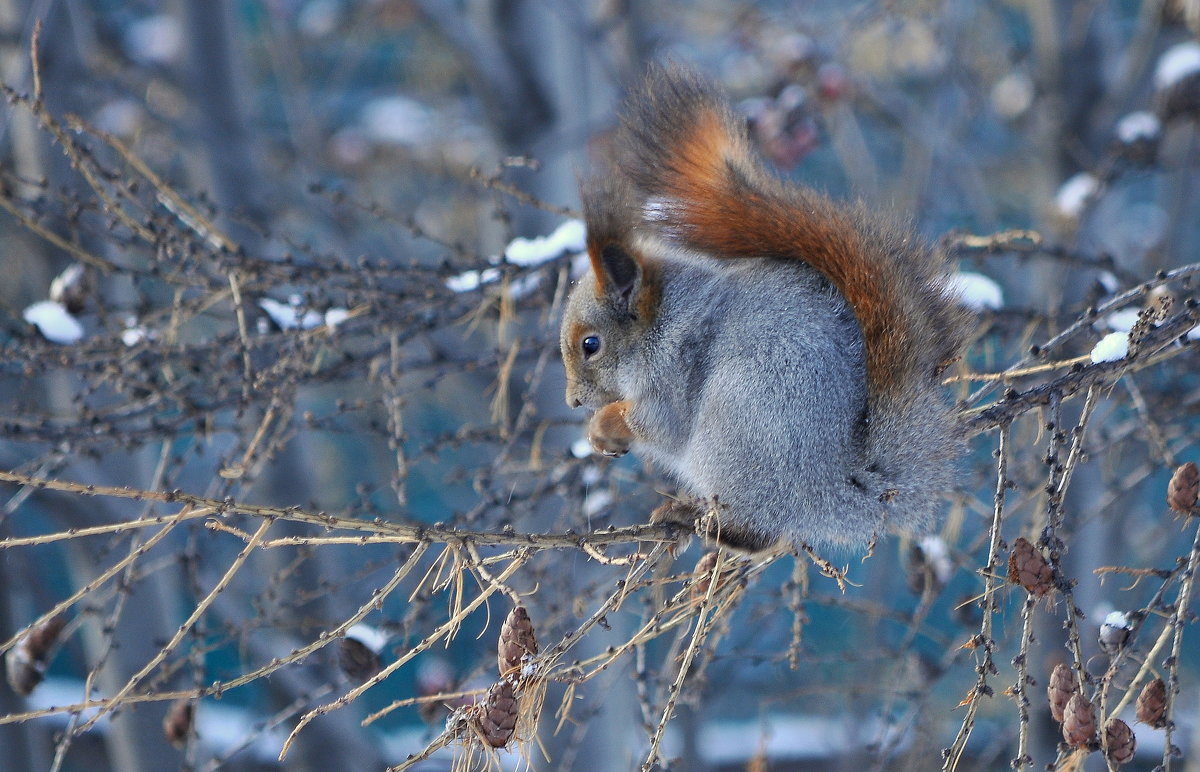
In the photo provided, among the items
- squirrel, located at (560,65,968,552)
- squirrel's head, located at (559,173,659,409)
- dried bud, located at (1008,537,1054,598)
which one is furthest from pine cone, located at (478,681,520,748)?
squirrel's head, located at (559,173,659,409)

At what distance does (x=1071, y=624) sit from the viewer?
94cm

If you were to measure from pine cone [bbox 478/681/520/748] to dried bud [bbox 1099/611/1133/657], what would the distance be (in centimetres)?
61

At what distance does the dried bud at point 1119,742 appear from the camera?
1020 millimetres

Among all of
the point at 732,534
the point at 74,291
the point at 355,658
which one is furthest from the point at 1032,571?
the point at 74,291

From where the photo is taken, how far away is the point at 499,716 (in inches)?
40.8

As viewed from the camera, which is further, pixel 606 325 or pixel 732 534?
pixel 606 325

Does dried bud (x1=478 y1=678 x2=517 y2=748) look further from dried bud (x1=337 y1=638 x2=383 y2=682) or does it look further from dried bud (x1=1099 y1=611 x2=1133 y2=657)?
dried bud (x1=1099 y1=611 x2=1133 y2=657)

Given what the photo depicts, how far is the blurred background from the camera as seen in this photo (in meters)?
1.52

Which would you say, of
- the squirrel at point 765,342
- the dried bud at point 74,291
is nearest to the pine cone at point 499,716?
the squirrel at point 765,342

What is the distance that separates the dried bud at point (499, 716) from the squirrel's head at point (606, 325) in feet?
2.39

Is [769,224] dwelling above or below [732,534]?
above

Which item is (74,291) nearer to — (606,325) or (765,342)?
(606,325)

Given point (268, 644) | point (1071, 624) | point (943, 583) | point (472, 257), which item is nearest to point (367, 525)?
point (1071, 624)

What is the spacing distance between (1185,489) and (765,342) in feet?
1.73
